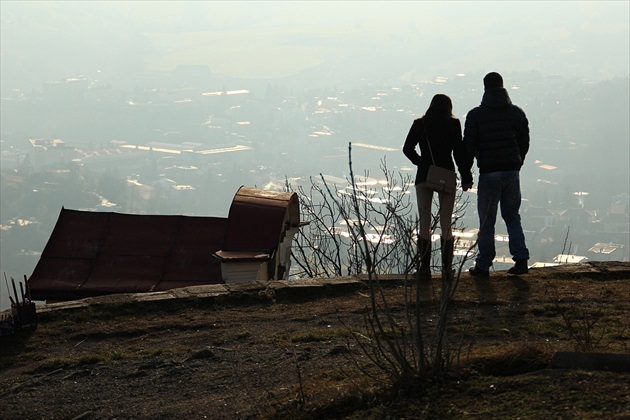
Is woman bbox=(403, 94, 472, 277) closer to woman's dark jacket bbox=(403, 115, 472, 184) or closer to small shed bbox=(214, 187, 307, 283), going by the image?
woman's dark jacket bbox=(403, 115, 472, 184)

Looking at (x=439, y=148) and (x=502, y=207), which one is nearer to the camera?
(x=439, y=148)

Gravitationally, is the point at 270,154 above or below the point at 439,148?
below

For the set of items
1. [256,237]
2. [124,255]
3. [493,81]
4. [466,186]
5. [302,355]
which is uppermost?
[493,81]

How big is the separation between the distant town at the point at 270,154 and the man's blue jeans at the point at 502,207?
54.3 metres

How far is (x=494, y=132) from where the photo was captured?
809 cm

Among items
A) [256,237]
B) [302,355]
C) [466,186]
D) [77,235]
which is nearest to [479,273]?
[466,186]

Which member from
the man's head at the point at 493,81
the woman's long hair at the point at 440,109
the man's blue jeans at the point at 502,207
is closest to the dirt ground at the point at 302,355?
the man's blue jeans at the point at 502,207

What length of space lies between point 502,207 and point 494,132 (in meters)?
0.65

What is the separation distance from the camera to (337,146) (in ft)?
519

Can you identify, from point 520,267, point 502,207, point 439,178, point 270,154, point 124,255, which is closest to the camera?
point 439,178

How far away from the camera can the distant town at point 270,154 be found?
9812 cm

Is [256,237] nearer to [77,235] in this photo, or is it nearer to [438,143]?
[77,235]

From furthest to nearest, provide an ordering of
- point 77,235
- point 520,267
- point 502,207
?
point 77,235, point 520,267, point 502,207

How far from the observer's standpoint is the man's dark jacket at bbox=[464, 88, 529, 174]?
807cm
